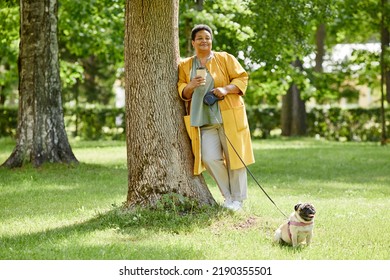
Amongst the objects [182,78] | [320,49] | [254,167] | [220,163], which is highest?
[320,49]

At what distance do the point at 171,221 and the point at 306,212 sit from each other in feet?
5.96

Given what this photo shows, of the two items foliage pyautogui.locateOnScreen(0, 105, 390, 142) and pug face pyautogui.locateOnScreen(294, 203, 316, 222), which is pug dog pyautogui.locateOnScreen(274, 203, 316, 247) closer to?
pug face pyautogui.locateOnScreen(294, 203, 316, 222)

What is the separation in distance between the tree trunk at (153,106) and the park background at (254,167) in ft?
1.06

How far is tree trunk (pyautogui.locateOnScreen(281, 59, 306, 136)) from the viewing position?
30750 millimetres

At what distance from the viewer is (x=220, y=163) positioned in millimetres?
8906

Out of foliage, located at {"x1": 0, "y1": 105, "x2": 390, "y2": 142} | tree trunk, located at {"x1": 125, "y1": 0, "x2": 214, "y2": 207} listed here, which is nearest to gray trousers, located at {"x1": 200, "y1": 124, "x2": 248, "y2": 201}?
tree trunk, located at {"x1": 125, "y1": 0, "x2": 214, "y2": 207}

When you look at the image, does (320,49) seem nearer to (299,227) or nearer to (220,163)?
(220,163)

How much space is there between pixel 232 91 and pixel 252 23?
11347 millimetres

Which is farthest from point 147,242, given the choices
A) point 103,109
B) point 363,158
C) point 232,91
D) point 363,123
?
point 363,123

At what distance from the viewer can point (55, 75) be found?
48.9 feet

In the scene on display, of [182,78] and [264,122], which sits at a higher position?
[182,78]

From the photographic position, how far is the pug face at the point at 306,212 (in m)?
7.09

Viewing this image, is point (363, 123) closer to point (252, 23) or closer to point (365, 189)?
point (252, 23)

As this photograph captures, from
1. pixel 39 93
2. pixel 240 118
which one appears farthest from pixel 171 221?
pixel 39 93
